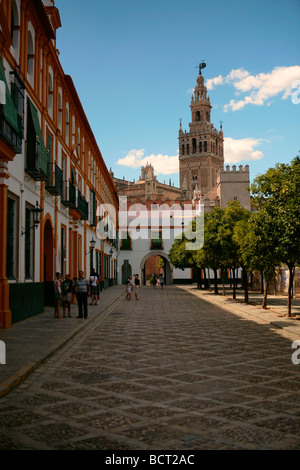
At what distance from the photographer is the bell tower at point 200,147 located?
13225 cm

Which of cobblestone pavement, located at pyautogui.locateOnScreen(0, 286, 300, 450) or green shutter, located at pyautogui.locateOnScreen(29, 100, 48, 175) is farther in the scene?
green shutter, located at pyautogui.locateOnScreen(29, 100, 48, 175)

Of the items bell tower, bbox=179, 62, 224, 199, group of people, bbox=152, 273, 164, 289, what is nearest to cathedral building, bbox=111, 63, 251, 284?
bell tower, bbox=179, 62, 224, 199

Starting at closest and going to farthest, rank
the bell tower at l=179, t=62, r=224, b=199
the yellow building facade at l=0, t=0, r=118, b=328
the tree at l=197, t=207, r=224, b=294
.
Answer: the yellow building facade at l=0, t=0, r=118, b=328, the tree at l=197, t=207, r=224, b=294, the bell tower at l=179, t=62, r=224, b=199

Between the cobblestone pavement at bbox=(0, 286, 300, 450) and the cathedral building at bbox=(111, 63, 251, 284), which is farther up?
the cathedral building at bbox=(111, 63, 251, 284)

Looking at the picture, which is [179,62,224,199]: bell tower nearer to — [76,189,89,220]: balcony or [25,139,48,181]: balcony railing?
[76,189,89,220]: balcony

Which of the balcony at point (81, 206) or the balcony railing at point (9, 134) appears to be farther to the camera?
the balcony at point (81, 206)

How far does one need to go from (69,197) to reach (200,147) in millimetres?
116756

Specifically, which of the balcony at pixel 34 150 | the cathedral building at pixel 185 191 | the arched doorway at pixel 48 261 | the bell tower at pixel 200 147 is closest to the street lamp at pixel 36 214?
the balcony at pixel 34 150

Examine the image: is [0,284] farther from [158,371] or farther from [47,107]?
[47,107]

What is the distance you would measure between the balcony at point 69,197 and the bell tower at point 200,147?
363 ft

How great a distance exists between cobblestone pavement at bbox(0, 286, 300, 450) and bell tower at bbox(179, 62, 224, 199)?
403 feet

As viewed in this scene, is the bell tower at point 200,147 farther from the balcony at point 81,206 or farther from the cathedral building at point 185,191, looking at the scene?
the balcony at point 81,206

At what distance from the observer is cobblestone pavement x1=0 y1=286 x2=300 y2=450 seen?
4.52 m

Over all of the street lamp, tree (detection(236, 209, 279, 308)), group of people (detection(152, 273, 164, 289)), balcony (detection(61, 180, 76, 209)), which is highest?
balcony (detection(61, 180, 76, 209))
